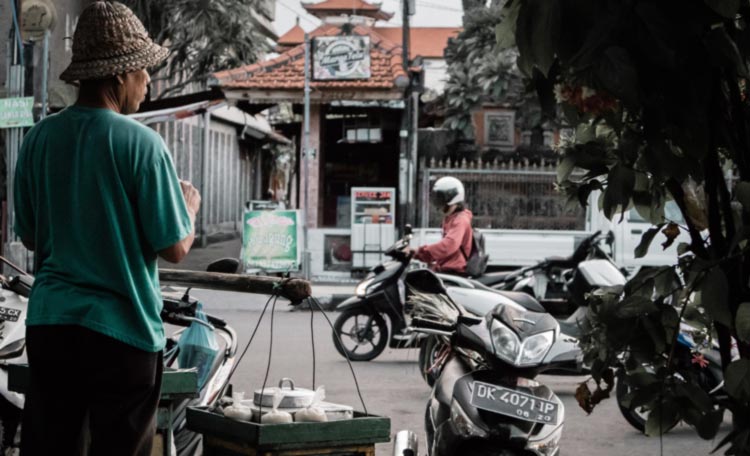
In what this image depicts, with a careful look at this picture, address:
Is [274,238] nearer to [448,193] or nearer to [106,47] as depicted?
[448,193]

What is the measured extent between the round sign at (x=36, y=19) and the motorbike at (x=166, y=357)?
13.0m

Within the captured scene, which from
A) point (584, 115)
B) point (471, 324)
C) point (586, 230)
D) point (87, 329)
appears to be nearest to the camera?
point (584, 115)

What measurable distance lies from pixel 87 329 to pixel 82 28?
2.78 ft

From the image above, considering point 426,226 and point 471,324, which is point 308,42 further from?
point 471,324

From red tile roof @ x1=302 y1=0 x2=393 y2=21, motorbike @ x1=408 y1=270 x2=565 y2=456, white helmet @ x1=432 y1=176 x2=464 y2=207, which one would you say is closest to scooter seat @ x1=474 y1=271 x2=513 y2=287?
white helmet @ x1=432 y1=176 x2=464 y2=207

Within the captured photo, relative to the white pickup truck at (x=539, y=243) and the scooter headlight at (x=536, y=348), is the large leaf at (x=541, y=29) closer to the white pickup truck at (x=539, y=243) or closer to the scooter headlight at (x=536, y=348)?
the scooter headlight at (x=536, y=348)

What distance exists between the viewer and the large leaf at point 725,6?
1.97 meters

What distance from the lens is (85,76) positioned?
317cm

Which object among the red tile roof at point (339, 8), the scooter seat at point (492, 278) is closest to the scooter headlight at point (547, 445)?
the scooter seat at point (492, 278)

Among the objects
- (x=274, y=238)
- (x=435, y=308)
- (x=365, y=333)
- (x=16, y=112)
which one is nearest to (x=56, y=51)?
(x=274, y=238)

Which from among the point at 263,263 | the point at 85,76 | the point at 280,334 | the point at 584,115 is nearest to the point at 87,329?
the point at 85,76

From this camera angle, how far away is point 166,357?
194 inches

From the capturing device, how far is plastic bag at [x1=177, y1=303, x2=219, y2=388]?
5102mm

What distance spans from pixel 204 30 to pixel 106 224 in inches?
984
